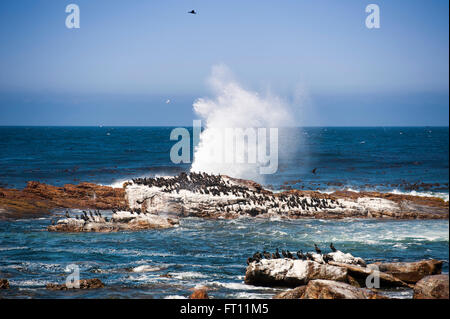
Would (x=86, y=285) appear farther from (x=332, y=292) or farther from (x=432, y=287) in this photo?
(x=432, y=287)

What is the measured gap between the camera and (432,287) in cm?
1072

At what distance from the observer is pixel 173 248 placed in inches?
726

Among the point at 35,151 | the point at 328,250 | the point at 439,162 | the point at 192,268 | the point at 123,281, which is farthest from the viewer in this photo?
the point at 35,151

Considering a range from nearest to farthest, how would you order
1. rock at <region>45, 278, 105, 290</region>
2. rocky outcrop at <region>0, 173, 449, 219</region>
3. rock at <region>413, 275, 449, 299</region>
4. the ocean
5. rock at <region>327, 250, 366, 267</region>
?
rock at <region>413, 275, 449, 299</region>, rock at <region>45, 278, 105, 290</region>, the ocean, rock at <region>327, 250, 366, 267</region>, rocky outcrop at <region>0, 173, 449, 219</region>

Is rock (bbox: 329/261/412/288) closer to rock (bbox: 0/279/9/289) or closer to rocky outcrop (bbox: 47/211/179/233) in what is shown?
rock (bbox: 0/279/9/289)

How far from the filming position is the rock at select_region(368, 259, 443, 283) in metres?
13.3

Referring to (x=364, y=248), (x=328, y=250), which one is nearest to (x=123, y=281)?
(x=328, y=250)

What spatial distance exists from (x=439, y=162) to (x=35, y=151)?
5275cm

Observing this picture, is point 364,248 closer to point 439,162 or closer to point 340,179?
point 340,179

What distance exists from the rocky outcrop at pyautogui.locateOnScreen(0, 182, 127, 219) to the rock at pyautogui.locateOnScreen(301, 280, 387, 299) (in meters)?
18.5

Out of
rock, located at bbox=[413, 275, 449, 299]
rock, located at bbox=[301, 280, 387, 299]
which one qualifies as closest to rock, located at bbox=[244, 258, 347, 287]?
rock, located at bbox=[413, 275, 449, 299]

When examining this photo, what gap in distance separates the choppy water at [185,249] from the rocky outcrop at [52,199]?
225cm

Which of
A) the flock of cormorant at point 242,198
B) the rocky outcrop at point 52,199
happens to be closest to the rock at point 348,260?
the flock of cormorant at point 242,198

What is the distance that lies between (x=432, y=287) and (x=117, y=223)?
14698mm
